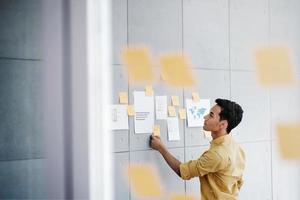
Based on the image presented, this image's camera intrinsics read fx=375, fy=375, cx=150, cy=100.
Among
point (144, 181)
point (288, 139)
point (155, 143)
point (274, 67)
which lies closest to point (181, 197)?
point (144, 181)

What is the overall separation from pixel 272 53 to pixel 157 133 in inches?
62.8

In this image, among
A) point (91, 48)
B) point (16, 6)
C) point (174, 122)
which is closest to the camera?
point (91, 48)

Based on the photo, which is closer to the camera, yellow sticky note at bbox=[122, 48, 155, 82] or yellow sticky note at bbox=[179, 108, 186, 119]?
yellow sticky note at bbox=[122, 48, 155, 82]

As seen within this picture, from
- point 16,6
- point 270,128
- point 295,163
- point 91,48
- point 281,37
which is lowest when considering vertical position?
point 295,163

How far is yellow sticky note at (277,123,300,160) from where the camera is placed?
3818 mm

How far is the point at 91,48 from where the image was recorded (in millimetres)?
657

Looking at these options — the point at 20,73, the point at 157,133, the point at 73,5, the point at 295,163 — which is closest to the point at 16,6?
the point at 20,73

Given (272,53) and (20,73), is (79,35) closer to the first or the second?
(20,73)

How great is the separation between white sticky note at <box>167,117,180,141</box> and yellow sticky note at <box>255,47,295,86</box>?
116 cm

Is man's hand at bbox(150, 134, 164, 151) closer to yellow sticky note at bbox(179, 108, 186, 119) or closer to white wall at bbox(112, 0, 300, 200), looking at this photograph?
white wall at bbox(112, 0, 300, 200)

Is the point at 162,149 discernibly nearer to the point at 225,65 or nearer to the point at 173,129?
the point at 173,129

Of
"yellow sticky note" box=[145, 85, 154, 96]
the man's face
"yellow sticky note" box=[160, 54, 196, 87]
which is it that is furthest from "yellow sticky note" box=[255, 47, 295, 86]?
"yellow sticky note" box=[145, 85, 154, 96]

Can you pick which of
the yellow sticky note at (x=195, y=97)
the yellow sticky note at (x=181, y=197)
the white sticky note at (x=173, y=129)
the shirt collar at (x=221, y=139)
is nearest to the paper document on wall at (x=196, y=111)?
the yellow sticky note at (x=195, y=97)

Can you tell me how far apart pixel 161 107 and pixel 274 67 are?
4.71 ft
